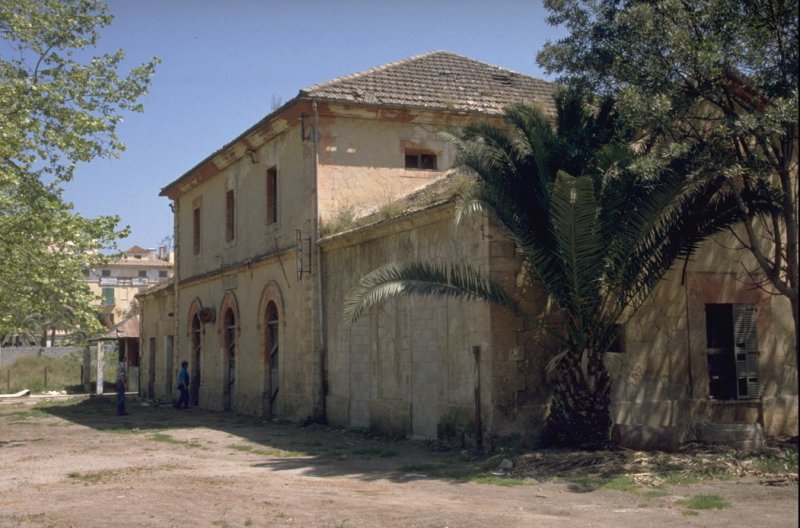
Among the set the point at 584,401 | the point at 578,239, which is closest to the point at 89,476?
the point at 584,401

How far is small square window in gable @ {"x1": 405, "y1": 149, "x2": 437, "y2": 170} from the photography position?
20188 mm

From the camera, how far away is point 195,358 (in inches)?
1104

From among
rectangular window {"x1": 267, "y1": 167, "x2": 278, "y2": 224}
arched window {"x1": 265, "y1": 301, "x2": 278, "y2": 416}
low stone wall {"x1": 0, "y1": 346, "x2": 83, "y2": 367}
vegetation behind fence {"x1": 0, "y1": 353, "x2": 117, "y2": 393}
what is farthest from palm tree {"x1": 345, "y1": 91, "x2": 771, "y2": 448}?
low stone wall {"x1": 0, "y1": 346, "x2": 83, "y2": 367}

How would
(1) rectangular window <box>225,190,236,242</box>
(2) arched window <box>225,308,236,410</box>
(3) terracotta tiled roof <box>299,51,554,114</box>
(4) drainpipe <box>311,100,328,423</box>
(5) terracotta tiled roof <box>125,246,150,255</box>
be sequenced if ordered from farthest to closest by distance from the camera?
(5) terracotta tiled roof <box>125,246,150,255</box> < (1) rectangular window <box>225,190,236,242</box> < (2) arched window <box>225,308,236,410</box> < (3) terracotta tiled roof <box>299,51,554,114</box> < (4) drainpipe <box>311,100,328,423</box>

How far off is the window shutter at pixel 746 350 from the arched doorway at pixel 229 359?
14173mm

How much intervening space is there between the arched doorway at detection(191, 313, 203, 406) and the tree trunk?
57.3ft

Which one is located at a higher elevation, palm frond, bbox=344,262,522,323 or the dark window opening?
palm frond, bbox=344,262,522,323

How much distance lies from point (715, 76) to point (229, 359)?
1699cm

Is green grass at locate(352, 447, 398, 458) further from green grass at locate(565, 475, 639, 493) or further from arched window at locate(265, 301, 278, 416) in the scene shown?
arched window at locate(265, 301, 278, 416)

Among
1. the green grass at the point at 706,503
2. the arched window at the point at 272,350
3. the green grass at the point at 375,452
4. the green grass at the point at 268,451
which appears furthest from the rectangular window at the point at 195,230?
the green grass at the point at 706,503

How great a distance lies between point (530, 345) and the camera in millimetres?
13477

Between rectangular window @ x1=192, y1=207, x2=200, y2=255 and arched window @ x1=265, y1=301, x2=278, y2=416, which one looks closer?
arched window @ x1=265, y1=301, x2=278, y2=416

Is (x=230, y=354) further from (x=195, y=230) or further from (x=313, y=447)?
(x=313, y=447)

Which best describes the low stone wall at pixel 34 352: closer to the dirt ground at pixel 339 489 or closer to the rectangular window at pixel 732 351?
the dirt ground at pixel 339 489
